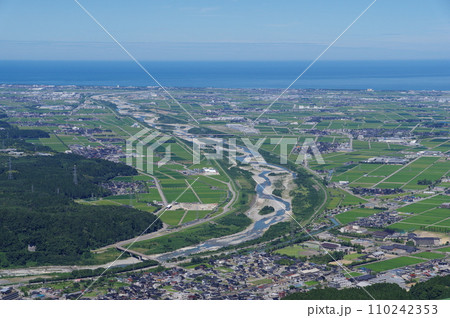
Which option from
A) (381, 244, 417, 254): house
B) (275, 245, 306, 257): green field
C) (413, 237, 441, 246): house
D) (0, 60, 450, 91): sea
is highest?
(0, 60, 450, 91): sea

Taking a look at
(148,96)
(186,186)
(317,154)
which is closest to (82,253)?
(186,186)

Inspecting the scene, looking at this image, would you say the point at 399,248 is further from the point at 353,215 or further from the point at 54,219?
the point at 54,219

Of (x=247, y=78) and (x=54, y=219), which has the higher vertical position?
(x=247, y=78)

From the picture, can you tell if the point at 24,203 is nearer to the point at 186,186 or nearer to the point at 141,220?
the point at 141,220

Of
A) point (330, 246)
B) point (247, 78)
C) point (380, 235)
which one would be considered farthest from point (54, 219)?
point (247, 78)

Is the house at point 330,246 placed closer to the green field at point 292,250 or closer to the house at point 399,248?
the green field at point 292,250

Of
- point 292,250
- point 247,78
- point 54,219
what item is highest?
point 247,78

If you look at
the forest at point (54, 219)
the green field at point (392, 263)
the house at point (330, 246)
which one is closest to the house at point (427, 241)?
the green field at point (392, 263)

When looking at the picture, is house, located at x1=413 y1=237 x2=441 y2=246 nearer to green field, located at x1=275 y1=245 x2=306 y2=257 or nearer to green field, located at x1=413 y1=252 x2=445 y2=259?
green field, located at x1=413 y1=252 x2=445 y2=259

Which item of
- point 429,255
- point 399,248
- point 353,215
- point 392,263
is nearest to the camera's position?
point 392,263

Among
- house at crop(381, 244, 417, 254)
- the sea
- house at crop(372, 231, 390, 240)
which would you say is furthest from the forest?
the sea

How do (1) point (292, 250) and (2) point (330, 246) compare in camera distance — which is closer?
(1) point (292, 250)
